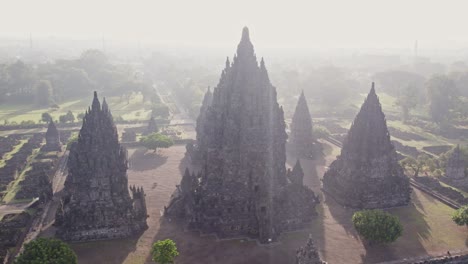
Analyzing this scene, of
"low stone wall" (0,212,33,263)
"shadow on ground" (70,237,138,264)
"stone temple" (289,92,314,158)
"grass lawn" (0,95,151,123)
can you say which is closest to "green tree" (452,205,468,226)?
"stone temple" (289,92,314,158)

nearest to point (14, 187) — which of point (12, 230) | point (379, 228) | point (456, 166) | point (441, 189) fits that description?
point (12, 230)

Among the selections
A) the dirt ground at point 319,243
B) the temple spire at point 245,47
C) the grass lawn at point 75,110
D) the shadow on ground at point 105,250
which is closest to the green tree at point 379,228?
the dirt ground at point 319,243

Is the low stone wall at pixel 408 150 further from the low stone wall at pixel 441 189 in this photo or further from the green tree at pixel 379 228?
the green tree at pixel 379 228

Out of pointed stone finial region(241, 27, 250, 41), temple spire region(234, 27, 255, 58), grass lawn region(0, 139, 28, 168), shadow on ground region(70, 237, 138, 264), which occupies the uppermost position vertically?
pointed stone finial region(241, 27, 250, 41)

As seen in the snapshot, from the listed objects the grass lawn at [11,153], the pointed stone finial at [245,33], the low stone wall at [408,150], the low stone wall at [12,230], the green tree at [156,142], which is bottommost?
the low stone wall at [12,230]

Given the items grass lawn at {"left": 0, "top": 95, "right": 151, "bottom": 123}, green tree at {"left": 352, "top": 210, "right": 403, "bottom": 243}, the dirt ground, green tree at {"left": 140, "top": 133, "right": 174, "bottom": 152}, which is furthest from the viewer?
grass lawn at {"left": 0, "top": 95, "right": 151, "bottom": 123}

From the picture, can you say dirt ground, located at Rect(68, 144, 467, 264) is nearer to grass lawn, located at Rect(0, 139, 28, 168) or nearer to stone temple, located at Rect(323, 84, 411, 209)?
stone temple, located at Rect(323, 84, 411, 209)

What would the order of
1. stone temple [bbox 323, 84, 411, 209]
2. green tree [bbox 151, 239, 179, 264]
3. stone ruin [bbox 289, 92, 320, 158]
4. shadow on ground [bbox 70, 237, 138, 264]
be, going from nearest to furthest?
green tree [bbox 151, 239, 179, 264], shadow on ground [bbox 70, 237, 138, 264], stone temple [bbox 323, 84, 411, 209], stone ruin [bbox 289, 92, 320, 158]

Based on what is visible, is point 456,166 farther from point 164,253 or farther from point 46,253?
point 46,253
